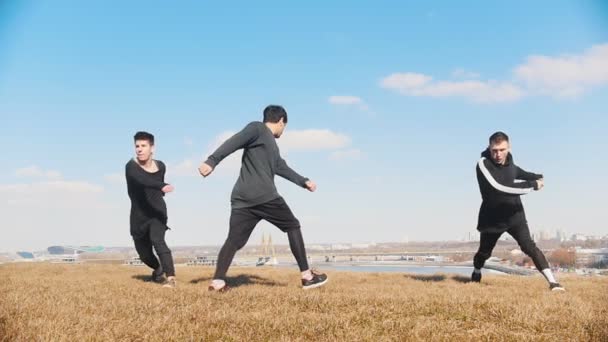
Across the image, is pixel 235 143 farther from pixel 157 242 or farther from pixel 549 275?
pixel 549 275

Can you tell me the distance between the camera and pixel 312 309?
14.1ft

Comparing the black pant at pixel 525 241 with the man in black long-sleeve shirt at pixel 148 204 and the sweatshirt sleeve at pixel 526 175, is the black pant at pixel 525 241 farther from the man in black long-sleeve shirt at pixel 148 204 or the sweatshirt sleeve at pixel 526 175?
the man in black long-sleeve shirt at pixel 148 204

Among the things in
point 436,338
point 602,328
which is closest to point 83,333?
point 436,338

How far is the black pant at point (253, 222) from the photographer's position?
6.47 metres

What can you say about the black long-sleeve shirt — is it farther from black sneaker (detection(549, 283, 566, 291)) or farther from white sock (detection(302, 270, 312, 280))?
black sneaker (detection(549, 283, 566, 291))

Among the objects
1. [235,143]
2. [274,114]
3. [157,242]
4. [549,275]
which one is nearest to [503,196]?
[549,275]

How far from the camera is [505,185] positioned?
24.0 feet

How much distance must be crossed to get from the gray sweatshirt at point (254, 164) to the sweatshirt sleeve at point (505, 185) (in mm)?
3326

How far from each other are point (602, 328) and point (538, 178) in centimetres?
477

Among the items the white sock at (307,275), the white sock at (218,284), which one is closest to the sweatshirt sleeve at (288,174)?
the white sock at (307,275)

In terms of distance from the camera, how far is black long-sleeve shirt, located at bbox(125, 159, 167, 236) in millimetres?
7660

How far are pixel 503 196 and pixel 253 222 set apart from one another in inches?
154

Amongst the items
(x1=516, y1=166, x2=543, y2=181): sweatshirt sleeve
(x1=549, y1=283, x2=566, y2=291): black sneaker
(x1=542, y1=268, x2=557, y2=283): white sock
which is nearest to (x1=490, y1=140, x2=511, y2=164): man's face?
(x1=516, y1=166, x2=543, y2=181): sweatshirt sleeve

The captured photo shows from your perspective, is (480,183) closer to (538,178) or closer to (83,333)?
(538,178)
